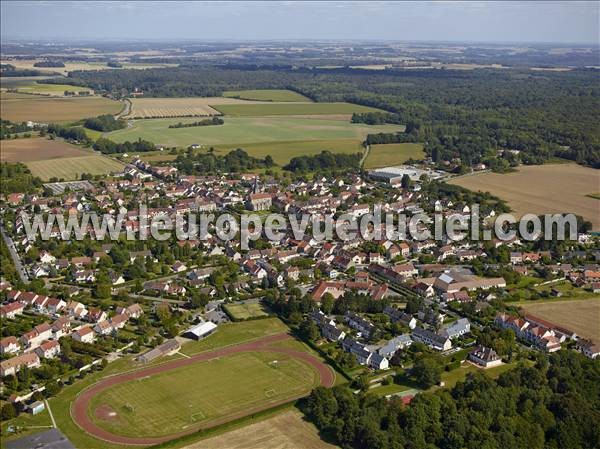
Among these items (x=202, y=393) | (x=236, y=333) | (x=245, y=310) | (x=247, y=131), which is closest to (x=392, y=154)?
(x=247, y=131)

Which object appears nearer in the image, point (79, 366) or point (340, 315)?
point (79, 366)

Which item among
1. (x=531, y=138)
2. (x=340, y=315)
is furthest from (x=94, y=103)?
(x=340, y=315)

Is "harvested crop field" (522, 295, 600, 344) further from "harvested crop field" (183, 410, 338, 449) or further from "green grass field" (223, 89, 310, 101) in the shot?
"green grass field" (223, 89, 310, 101)

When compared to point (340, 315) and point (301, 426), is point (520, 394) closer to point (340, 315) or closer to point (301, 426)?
point (301, 426)

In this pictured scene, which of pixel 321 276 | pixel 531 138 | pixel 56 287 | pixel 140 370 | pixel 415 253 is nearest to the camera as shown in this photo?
pixel 140 370

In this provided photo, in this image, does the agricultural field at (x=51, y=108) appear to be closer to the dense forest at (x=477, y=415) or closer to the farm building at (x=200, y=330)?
the farm building at (x=200, y=330)

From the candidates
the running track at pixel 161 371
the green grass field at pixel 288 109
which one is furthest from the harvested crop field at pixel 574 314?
the green grass field at pixel 288 109

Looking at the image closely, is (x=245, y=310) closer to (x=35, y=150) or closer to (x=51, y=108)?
(x=35, y=150)
